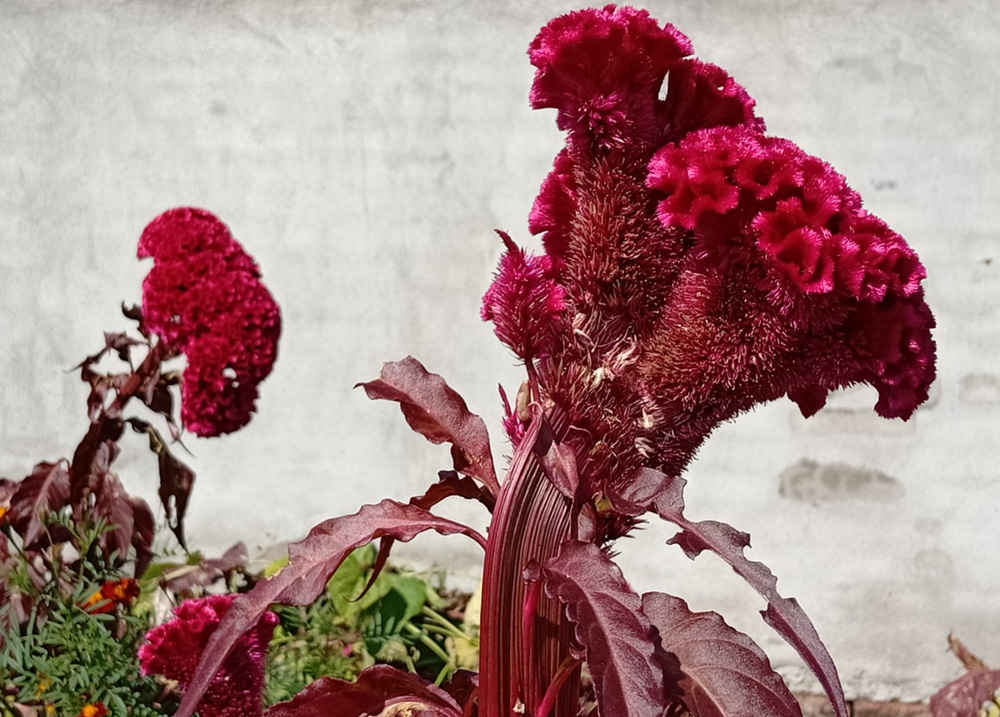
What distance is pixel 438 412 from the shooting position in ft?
2.88

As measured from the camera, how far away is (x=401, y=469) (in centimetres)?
233

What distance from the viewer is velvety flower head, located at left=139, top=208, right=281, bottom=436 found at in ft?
3.95

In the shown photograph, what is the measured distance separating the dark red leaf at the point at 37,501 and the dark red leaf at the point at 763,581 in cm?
102

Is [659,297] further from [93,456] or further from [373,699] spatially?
[93,456]

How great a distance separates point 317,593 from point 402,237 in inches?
62.1

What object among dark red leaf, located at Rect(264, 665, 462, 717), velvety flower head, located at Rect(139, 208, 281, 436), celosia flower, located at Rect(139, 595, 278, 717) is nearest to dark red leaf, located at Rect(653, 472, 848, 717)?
dark red leaf, located at Rect(264, 665, 462, 717)

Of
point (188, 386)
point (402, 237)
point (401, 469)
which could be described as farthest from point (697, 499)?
point (188, 386)

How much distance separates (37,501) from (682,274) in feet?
A: 3.54

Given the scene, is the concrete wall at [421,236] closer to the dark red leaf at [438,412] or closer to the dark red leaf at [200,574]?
the dark red leaf at [200,574]

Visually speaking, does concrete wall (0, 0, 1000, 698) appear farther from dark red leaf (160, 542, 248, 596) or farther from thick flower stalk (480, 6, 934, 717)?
thick flower stalk (480, 6, 934, 717)

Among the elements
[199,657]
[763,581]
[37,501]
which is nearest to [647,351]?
[763,581]

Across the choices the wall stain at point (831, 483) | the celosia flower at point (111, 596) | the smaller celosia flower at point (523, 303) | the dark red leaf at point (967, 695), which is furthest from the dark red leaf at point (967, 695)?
the celosia flower at point (111, 596)

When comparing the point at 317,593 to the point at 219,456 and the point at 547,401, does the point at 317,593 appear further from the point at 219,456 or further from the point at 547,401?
the point at 219,456

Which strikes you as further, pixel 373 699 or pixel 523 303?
pixel 373 699
